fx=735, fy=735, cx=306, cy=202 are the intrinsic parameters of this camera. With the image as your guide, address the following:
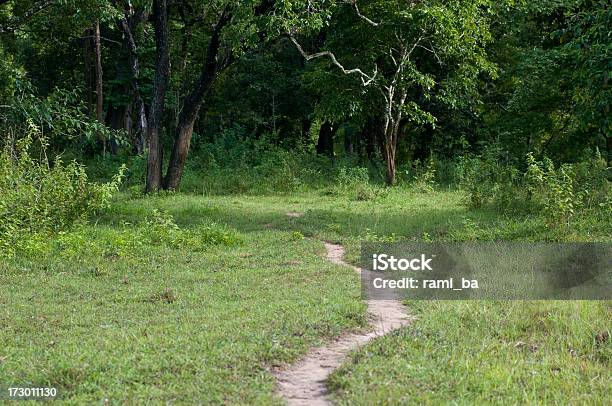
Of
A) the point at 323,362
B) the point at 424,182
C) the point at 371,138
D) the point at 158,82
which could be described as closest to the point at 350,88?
the point at 424,182

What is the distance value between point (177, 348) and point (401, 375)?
179cm

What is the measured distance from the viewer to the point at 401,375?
207 inches

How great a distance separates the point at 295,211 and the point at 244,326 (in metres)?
8.91

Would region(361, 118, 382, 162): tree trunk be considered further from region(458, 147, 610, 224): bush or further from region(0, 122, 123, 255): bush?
region(0, 122, 123, 255): bush

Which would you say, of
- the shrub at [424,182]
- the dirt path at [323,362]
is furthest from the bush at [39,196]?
the shrub at [424,182]

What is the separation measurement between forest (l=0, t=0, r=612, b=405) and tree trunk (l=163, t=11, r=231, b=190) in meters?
0.06

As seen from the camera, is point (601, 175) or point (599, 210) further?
point (601, 175)

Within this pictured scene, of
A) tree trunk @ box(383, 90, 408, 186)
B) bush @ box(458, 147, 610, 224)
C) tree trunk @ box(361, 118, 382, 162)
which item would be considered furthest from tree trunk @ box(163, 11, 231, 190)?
tree trunk @ box(361, 118, 382, 162)

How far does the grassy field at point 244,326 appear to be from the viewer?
508 cm

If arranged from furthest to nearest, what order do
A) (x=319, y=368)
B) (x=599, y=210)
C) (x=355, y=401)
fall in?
1. (x=599, y=210)
2. (x=319, y=368)
3. (x=355, y=401)

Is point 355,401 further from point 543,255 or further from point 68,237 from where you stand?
point 68,237

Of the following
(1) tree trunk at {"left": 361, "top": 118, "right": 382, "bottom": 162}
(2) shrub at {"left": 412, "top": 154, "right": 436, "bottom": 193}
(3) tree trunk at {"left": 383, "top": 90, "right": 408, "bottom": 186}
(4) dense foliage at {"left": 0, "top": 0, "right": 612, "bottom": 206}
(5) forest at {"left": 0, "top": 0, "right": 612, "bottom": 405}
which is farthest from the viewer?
(1) tree trunk at {"left": 361, "top": 118, "right": 382, "bottom": 162}

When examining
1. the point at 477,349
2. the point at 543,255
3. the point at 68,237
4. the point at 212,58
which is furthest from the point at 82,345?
the point at 212,58

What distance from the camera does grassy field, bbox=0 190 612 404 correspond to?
5078 millimetres
